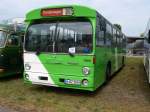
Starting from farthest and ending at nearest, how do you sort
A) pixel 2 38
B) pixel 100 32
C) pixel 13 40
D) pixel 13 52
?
pixel 13 40
pixel 13 52
pixel 2 38
pixel 100 32

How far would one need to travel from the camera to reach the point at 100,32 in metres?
9.72

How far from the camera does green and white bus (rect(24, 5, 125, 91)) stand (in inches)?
348

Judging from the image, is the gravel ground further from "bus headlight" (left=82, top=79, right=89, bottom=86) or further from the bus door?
the bus door

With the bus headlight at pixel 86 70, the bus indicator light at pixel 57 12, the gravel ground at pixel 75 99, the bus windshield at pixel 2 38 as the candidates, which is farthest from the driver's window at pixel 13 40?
the bus headlight at pixel 86 70

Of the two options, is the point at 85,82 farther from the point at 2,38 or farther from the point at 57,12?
the point at 2,38

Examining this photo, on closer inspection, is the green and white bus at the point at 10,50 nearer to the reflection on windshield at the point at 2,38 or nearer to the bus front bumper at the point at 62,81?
the reflection on windshield at the point at 2,38

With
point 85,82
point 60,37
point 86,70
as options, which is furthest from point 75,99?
Answer: point 60,37

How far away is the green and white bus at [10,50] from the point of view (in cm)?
1188

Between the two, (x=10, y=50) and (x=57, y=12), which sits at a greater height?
(x=57, y=12)

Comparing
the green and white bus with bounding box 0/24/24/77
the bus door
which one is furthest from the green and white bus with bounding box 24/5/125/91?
the bus door

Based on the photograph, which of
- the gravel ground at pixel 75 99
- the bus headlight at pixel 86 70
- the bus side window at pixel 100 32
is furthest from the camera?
the bus side window at pixel 100 32

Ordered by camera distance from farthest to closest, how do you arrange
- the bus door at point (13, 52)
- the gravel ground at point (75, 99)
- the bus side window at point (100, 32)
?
the bus door at point (13, 52) → the bus side window at point (100, 32) → the gravel ground at point (75, 99)

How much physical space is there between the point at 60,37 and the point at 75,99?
6.84 ft

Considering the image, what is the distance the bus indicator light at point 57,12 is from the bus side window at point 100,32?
103cm
